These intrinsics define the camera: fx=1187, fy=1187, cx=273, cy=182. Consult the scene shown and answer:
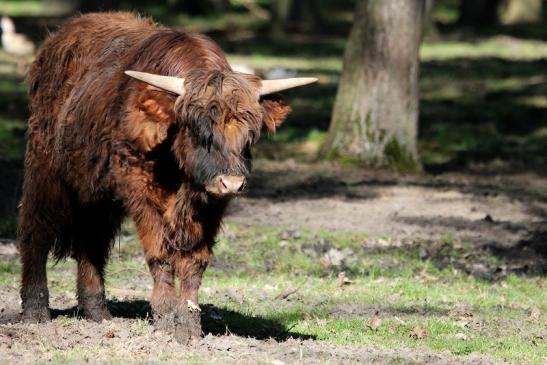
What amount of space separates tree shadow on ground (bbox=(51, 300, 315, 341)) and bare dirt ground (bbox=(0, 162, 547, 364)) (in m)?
0.05

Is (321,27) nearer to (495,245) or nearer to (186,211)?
(495,245)

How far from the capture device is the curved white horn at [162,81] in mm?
7750

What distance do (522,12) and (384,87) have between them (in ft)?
85.2

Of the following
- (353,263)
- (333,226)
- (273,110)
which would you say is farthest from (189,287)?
(333,226)

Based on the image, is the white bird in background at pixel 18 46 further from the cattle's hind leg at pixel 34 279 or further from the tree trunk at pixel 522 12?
the tree trunk at pixel 522 12

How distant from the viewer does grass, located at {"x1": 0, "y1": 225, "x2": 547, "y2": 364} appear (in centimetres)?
924

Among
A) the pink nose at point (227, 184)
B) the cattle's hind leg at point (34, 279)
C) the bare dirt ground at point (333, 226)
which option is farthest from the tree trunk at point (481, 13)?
the pink nose at point (227, 184)

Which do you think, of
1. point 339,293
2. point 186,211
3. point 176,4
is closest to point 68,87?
point 186,211

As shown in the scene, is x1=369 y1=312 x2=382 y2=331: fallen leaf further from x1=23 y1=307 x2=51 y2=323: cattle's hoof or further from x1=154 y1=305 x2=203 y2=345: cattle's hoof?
x1=23 y1=307 x2=51 y2=323: cattle's hoof

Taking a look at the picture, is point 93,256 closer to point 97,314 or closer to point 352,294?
point 97,314

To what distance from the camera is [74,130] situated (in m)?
8.67

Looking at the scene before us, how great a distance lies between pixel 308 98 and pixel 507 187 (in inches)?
300

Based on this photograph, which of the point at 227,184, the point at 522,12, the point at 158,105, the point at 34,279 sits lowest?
the point at 522,12

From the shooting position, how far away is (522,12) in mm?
41625
